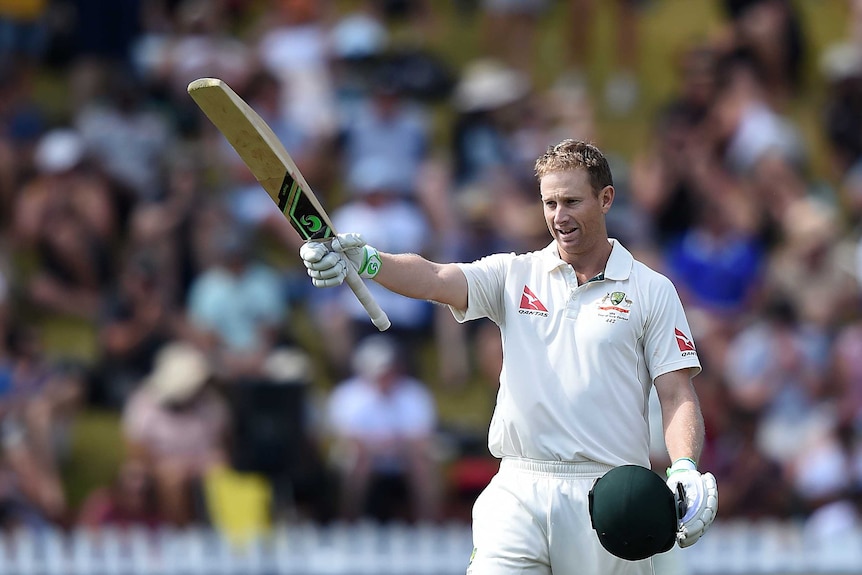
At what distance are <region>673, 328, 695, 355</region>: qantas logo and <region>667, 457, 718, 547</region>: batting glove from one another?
480 millimetres

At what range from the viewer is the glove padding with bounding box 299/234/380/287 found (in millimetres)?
5402

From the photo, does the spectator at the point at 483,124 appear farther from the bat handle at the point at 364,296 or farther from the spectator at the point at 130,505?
the bat handle at the point at 364,296

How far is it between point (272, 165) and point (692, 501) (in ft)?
6.40

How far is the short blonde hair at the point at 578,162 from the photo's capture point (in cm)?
566

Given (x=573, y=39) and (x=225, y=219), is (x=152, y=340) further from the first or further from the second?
(x=573, y=39)

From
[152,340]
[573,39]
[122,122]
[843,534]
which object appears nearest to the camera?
[843,534]

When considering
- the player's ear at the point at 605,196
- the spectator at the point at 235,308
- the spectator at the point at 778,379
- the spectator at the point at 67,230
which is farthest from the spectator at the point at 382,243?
the player's ear at the point at 605,196

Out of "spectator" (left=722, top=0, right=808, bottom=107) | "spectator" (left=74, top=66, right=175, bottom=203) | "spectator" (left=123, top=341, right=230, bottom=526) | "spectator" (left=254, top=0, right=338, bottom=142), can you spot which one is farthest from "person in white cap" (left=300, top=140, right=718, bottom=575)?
"spectator" (left=722, top=0, right=808, bottom=107)

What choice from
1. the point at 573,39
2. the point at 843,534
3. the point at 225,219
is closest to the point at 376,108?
the point at 225,219

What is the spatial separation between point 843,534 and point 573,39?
6172mm

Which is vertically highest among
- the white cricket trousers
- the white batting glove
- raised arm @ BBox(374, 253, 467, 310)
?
the white batting glove

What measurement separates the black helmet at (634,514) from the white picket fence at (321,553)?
16.9 ft

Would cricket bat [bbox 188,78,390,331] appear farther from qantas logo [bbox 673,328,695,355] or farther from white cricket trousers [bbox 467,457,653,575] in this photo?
qantas logo [bbox 673,328,695,355]

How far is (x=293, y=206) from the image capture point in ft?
18.5
